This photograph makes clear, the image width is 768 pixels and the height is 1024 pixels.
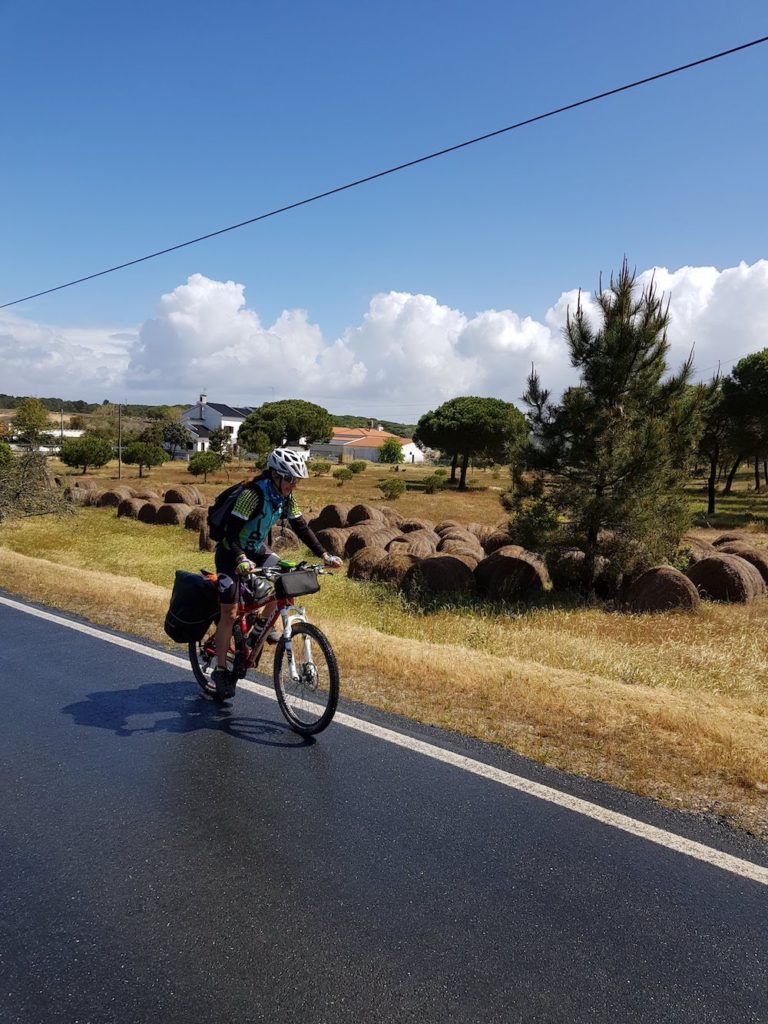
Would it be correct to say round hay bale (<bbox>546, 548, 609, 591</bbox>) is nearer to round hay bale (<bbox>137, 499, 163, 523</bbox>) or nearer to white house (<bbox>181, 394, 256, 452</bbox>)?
round hay bale (<bbox>137, 499, 163, 523</bbox>)

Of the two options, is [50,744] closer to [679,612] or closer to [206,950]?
[206,950]

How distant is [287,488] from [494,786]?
255 centimetres

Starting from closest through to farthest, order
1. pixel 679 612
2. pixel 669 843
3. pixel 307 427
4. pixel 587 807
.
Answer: pixel 669 843 < pixel 587 807 < pixel 679 612 < pixel 307 427

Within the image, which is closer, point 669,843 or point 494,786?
point 669,843

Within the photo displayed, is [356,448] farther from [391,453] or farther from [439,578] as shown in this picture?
[439,578]

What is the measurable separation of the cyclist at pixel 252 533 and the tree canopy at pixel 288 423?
249ft

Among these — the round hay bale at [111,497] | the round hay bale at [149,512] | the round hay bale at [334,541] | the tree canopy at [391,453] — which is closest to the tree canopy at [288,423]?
the tree canopy at [391,453]

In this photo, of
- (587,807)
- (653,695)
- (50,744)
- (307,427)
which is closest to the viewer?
(587,807)

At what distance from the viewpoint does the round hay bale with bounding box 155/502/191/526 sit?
24.7m

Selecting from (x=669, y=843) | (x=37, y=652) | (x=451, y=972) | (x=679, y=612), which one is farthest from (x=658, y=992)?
(x=679, y=612)

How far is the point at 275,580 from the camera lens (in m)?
5.29

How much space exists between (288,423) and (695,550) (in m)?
72.8

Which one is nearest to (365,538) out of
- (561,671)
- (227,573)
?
(561,671)

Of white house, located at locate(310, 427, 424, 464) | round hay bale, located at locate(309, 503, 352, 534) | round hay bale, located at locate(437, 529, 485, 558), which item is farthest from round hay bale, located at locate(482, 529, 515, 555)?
white house, located at locate(310, 427, 424, 464)
